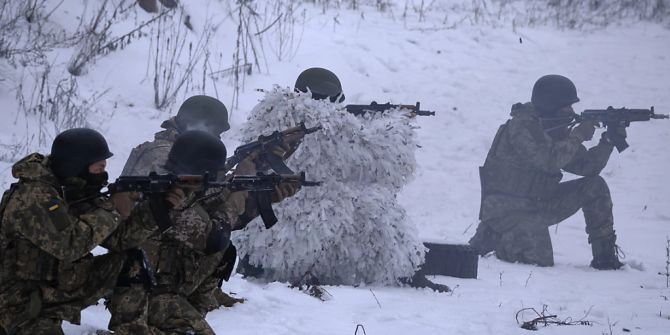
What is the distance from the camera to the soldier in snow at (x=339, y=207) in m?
5.09

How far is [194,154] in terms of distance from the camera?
3.78 metres

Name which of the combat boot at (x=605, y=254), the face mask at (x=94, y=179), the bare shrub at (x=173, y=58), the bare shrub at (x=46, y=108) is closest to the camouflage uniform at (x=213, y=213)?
the face mask at (x=94, y=179)

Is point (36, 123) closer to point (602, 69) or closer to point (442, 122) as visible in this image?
point (442, 122)

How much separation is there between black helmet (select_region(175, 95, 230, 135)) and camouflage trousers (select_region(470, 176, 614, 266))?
10.3 ft

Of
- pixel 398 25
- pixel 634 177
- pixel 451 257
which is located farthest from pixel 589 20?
pixel 451 257

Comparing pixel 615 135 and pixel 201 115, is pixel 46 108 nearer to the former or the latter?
pixel 201 115

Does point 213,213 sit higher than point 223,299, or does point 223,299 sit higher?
point 213,213

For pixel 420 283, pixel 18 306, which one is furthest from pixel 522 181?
pixel 18 306

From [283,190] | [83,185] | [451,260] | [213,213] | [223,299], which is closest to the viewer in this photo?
[83,185]

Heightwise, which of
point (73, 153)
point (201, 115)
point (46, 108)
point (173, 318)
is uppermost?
point (46, 108)

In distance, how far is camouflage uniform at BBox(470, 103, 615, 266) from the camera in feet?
24.9

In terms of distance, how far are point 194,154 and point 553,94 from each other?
4.99m

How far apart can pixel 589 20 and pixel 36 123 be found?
10.1 metres

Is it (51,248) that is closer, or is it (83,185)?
(51,248)
